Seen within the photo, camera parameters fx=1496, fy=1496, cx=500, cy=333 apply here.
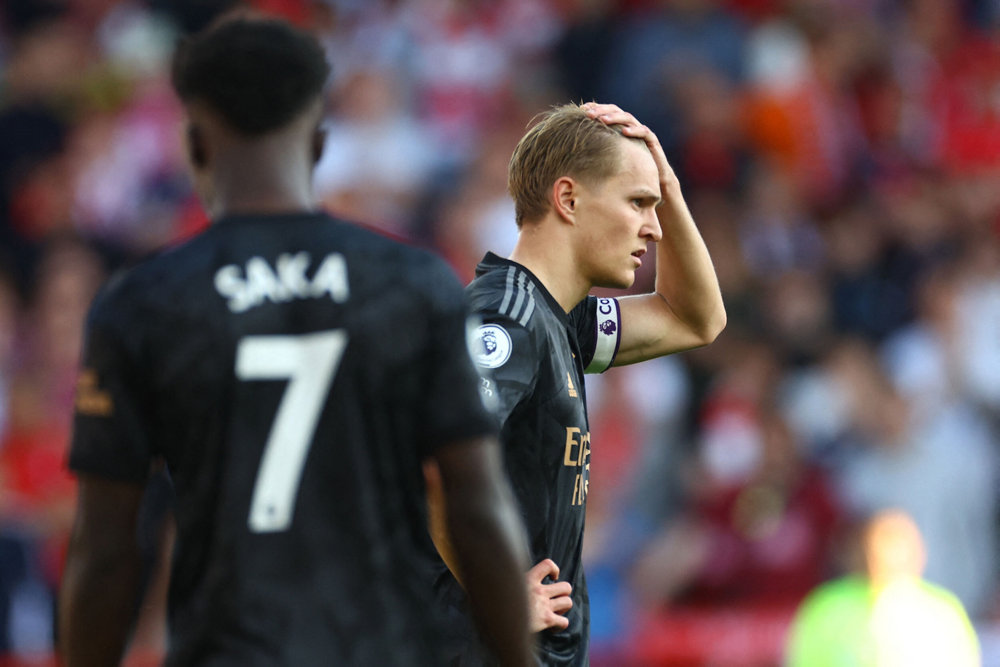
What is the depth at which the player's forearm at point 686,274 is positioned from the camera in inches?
188

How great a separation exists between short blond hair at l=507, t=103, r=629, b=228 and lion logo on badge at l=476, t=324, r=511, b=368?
547 mm

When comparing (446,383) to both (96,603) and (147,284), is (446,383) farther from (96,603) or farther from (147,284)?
(96,603)

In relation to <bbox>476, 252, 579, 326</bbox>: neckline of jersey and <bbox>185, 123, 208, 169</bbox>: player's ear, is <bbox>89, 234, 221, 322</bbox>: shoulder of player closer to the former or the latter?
<bbox>185, 123, 208, 169</bbox>: player's ear

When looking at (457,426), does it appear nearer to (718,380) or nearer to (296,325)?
(296,325)

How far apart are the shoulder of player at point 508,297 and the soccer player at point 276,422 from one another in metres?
1.30

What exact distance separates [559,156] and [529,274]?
0.37m

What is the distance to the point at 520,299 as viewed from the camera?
4.21 metres

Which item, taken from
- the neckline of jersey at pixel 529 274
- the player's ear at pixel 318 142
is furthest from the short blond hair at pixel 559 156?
the player's ear at pixel 318 142

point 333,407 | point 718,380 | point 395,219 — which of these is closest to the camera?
point 333,407

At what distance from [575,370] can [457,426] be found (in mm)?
1610

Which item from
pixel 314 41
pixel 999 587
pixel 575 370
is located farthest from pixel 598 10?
pixel 314 41

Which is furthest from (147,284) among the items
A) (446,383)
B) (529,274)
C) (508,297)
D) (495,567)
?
(529,274)

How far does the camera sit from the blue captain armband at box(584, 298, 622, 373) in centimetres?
475

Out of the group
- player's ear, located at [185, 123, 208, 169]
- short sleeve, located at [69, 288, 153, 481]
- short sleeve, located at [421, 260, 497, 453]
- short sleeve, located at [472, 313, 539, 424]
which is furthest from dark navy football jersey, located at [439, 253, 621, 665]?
short sleeve, located at [69, 288, 153, 481]
